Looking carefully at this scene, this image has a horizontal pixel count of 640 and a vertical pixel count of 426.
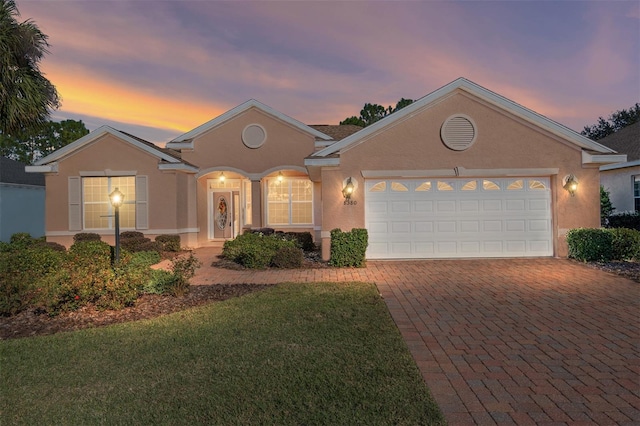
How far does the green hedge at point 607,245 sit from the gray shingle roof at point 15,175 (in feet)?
86.4

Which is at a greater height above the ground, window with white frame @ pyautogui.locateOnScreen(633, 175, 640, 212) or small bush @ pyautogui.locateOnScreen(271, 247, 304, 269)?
window with white frame @ pyautogui.locateOnScreen(633, 175, 640, 212)

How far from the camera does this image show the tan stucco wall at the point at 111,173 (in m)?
15.0

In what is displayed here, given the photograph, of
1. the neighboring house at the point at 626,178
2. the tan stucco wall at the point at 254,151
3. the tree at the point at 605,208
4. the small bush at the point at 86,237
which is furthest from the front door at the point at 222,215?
the neighboring house at the point at 626,178

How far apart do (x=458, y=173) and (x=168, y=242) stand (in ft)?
35.2

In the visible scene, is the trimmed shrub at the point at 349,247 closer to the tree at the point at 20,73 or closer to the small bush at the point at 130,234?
the small bush at the point at 130,234

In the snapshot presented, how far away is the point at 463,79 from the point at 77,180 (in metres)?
15.0

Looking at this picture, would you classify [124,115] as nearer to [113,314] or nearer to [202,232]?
[202,232]

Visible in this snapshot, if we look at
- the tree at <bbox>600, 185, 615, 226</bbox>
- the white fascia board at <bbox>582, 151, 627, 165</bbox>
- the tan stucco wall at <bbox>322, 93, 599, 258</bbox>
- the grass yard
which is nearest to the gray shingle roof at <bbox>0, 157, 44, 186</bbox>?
the tan stucco wall at <bbox>322, 93, 599, 258</bbox>

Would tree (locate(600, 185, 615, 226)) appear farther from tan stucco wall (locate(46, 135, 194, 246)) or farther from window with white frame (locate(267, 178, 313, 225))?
tan stucco wall (locate(46, 135, 194, 246))

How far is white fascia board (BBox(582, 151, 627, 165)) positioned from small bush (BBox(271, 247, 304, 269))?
9128 millimetres

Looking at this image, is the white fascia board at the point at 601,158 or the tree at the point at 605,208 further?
the tree at the point at 605,208

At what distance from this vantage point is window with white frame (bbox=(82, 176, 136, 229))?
15.2 meters

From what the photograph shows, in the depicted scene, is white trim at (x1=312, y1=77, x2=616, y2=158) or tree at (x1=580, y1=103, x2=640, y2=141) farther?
tree at (x1=580, y1=103, x2=640, y2=141)

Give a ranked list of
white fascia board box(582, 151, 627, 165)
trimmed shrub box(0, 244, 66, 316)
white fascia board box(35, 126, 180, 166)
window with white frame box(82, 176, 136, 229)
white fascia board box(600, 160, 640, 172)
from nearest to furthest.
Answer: trimmed shrub box(0, 244, 66, 316) < white fascia board box(582, 151, 627, 165) < white fascia board box(35, 126, 180, 166) < window with white frame box(82, 176, 136, 229) < white fascia board box(600, 160, 640, 172)
